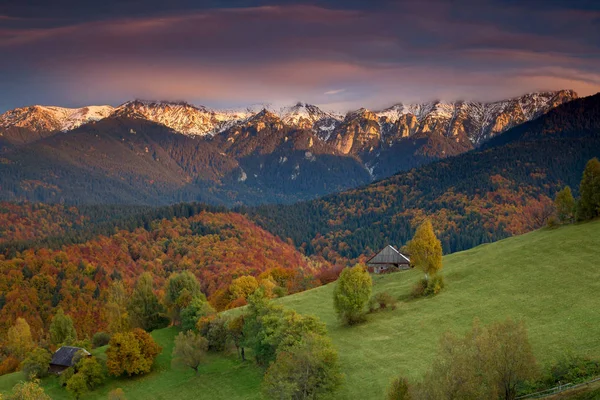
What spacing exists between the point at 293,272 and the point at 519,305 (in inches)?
2794

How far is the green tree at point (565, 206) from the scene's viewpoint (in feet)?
299

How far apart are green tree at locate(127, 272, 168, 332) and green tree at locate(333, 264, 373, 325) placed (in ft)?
150

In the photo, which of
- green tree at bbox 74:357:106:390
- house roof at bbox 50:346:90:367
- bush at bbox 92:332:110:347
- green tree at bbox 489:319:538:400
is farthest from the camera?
bush at bbox 92:332:110:347

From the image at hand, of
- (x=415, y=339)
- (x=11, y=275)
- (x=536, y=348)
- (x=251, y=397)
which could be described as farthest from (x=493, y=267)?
(x=11, y=275)

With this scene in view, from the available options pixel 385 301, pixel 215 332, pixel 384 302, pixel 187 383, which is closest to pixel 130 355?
pixel 187 383

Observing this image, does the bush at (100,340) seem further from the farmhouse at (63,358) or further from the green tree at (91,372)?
the green tree at (91,372)

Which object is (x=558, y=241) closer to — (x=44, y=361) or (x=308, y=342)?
(x=308, y=342)

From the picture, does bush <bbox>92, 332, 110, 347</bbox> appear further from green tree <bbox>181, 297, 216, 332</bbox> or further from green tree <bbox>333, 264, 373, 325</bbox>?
green tree <bbox>333, 264, 373, 325</bbox>

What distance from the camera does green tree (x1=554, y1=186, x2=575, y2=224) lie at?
91.2m

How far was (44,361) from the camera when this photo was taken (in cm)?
8094

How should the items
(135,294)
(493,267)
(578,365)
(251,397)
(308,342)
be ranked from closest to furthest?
(578,365), (308,342), (251,397), (493,267), (135,294)

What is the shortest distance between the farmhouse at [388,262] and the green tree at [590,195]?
32.9 m

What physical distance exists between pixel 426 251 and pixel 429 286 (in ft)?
16.9

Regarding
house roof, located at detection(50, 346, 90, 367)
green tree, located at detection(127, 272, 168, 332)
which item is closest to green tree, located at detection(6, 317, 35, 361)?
green tree, located at detection(127, 272, 168, 332)
